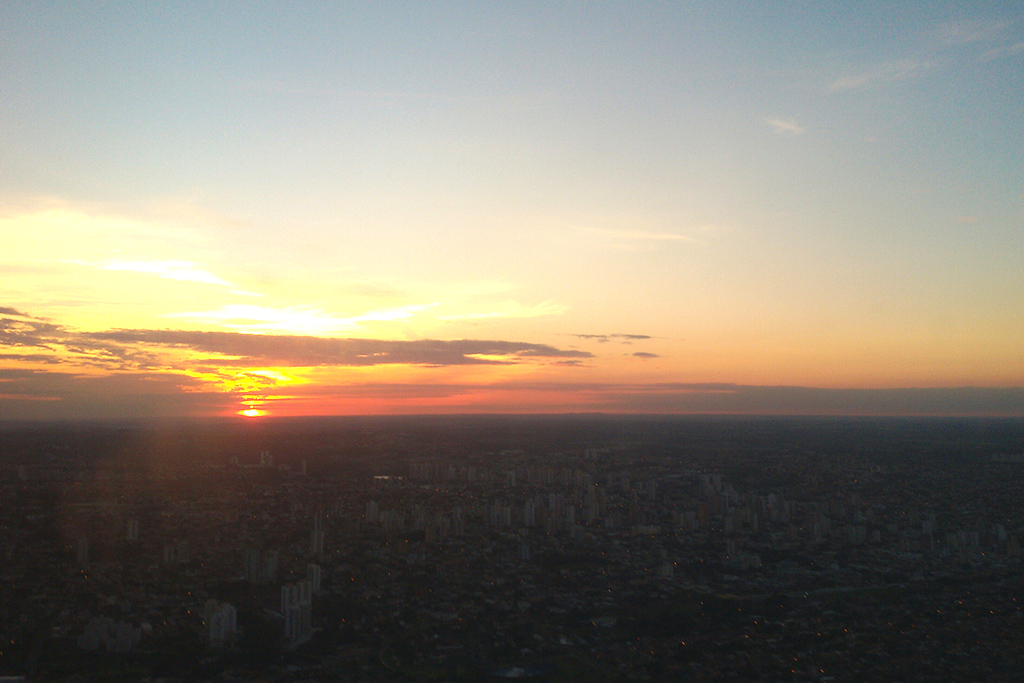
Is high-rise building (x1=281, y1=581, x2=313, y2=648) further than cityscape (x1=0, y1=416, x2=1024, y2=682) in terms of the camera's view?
Yes

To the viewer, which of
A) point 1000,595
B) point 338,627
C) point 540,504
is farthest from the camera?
point 540,504

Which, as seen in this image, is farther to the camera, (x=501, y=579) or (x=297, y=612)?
(x=501, y=579)

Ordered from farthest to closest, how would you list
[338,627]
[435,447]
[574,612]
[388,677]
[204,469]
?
1. [435,447]
2. [204,469]
3. [574,612]
4. [338,627]
5. [388,677]

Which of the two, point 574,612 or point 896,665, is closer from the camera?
point 896,665

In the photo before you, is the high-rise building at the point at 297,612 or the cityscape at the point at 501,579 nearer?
the cityscape at the point at 501,579

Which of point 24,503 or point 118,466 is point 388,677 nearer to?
point 24,503

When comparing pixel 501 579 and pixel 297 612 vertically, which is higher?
pixel 297 612

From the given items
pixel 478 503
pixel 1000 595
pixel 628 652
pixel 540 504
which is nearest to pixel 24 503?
pixel 478 503

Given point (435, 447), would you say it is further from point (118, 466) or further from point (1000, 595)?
point (1000, 595)
